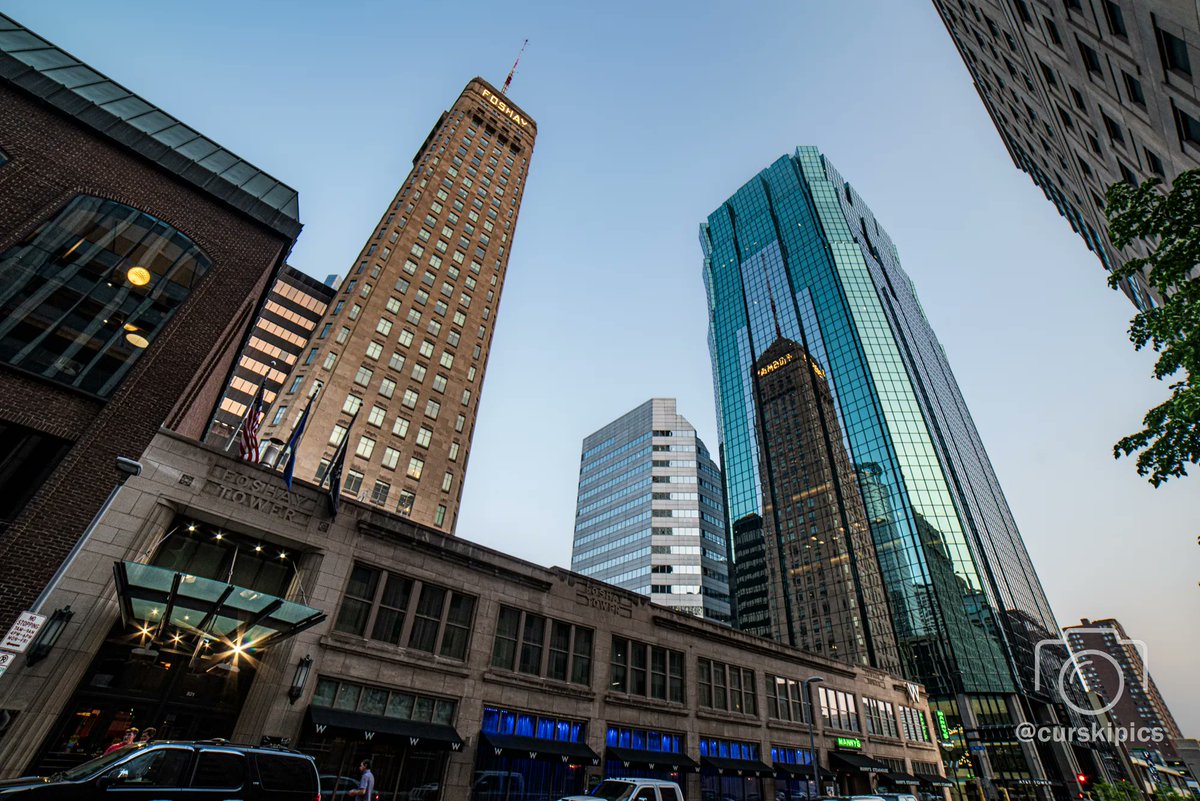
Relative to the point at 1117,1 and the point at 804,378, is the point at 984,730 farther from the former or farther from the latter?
the point at 1117,1

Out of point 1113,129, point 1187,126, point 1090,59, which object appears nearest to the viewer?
point 1187,126

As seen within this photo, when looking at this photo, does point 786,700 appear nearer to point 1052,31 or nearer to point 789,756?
point 789,756

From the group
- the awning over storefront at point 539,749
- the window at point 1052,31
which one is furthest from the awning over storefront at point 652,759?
the window at point 1052,31

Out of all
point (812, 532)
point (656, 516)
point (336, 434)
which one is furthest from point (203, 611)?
point (812, 532)

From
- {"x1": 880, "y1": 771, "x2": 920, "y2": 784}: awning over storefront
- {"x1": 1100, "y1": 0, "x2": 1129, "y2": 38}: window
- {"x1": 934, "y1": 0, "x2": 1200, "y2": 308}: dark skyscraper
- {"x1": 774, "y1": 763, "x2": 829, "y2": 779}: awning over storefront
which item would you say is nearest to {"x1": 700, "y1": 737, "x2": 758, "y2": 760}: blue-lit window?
{"x1": 774, "y1": 763, "x2": 829, "y2": 779}: awning over storefront

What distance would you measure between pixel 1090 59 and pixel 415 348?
51811 millimetres

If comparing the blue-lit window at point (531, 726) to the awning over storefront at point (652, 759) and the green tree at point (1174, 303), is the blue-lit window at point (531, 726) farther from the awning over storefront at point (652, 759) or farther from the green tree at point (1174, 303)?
the green tree at point (1174, 303)

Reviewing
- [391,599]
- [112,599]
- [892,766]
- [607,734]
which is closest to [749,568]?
[892,766]

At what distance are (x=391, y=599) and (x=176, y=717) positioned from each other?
7.03 meters

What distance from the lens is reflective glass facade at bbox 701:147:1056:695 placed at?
8331 cm

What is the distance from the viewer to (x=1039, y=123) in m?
41.9

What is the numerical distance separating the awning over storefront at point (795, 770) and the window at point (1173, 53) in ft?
122

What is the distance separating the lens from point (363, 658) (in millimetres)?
19312

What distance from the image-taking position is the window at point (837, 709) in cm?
3772
